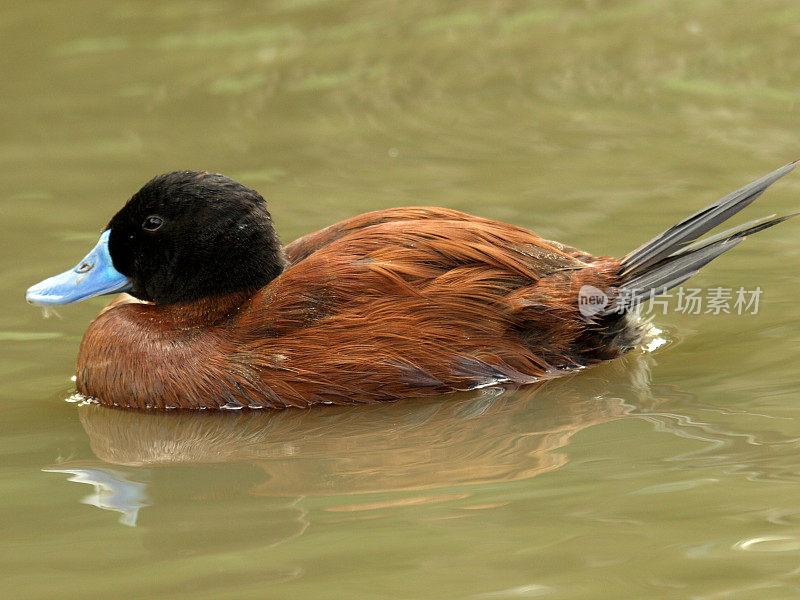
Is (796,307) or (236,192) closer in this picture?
(236,192)

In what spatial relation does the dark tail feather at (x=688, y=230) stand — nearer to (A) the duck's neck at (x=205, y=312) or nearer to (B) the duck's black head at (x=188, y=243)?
(B) the duck's black head at (x=188, y=243)

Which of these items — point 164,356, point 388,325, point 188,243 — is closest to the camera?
point 388,325

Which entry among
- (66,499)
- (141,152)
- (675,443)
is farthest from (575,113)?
(66,499)

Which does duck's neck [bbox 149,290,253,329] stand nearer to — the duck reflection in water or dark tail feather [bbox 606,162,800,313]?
the duck reflection in water

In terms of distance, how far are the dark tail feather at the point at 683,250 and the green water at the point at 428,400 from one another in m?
0.41

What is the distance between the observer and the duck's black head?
556cm

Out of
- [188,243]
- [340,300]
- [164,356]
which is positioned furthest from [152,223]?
[340,300]

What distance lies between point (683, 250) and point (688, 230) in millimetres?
93

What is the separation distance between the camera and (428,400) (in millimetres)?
5426

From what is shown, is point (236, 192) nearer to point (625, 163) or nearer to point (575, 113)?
point (625, 163)

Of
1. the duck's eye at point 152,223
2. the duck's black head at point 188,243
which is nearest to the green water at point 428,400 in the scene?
the duck's black head at point 188,243

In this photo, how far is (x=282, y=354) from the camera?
5.33m

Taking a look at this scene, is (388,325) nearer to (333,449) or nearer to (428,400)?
(428,400)

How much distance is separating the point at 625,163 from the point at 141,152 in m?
3.53
